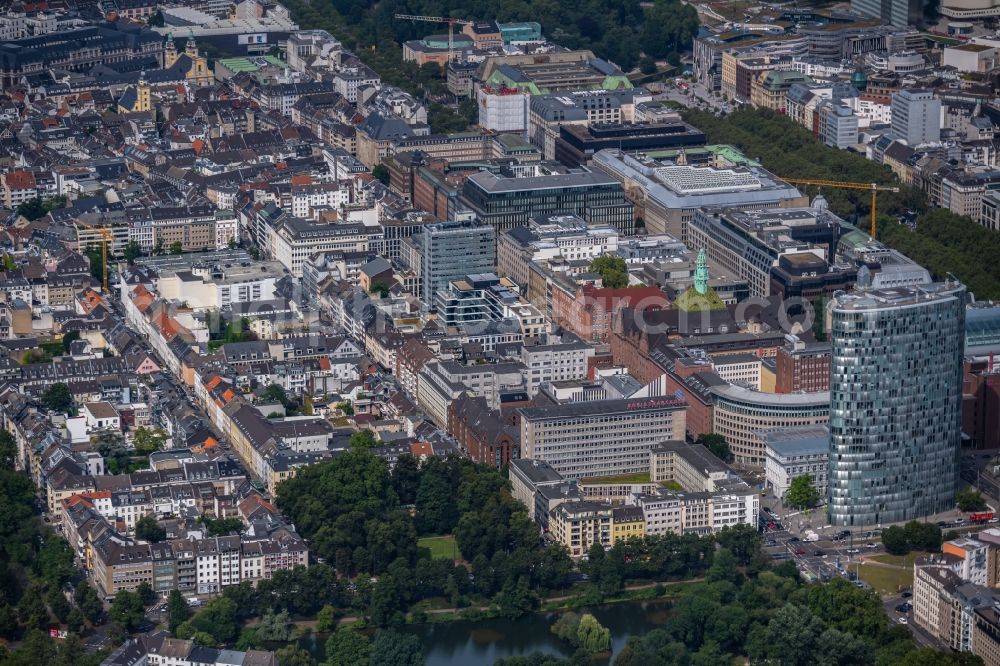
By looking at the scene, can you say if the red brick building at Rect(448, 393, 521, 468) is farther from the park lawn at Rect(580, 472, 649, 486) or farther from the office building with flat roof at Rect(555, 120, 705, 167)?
the office building with flat roof at Rect(555, 120, 705, 167)

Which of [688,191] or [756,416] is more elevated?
[688,191]

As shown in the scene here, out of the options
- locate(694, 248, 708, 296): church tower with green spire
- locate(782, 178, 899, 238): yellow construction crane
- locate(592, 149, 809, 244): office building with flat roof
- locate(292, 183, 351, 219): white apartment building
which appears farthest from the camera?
locate(782, 178, 899, 238): yellow construction crane

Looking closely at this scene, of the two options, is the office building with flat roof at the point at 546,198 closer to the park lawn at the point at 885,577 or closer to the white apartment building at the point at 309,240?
the white apartment building at the point at 309,240

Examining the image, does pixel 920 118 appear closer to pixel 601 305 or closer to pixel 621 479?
pixel 601 305

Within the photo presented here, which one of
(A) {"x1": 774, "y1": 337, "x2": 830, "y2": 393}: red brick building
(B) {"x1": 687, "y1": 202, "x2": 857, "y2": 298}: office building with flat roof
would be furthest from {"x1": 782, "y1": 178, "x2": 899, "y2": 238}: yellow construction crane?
(A) {"x1": 774, "y1": 337, "x2": 830, "y2": 393}: red brick building

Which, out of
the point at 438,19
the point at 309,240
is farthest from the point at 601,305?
the point at 438,19

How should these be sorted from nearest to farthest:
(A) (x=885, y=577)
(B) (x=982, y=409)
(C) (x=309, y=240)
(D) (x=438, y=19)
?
(A) (x=885, y=577) < (B) (x=982, y=409) < (C) (x=309, y=240) < (D) (x=438, y=19)

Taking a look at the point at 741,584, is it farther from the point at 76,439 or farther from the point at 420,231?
the point at 420,231
